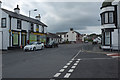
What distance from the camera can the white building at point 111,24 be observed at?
1980 cm

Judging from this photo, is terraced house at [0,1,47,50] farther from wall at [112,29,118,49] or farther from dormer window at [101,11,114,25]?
wall at [112,29,118,49]

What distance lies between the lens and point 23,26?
29.0 metres

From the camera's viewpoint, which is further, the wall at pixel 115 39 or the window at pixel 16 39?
the window at pixel 16 39

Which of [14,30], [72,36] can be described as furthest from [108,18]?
[72,36]

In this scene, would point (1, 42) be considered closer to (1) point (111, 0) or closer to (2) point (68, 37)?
(1) point (111, 0)

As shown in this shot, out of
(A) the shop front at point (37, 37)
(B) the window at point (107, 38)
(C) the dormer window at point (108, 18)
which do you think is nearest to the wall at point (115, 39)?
(B) the window at point (107, 38)

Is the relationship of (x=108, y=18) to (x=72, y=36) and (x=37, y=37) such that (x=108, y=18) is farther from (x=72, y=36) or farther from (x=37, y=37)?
(x=72, y=36)

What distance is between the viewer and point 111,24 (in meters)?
20.3

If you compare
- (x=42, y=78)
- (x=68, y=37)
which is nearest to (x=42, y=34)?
(x=42, y=78)

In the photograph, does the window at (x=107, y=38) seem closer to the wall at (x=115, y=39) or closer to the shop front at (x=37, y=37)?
the wall at (x=115, y=39)

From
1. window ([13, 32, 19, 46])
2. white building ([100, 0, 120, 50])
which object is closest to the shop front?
window ([13, 32, 19, 46])

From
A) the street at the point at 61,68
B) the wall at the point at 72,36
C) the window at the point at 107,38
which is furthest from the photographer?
the wall at the point at 72,36

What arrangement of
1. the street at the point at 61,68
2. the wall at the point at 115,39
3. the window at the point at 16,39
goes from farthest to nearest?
the window at the point at 16,39
the wall at the point at 115,39
the street at the point at 61,68

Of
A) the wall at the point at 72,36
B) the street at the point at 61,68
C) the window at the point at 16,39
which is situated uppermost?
the wall at the point at 72,36
